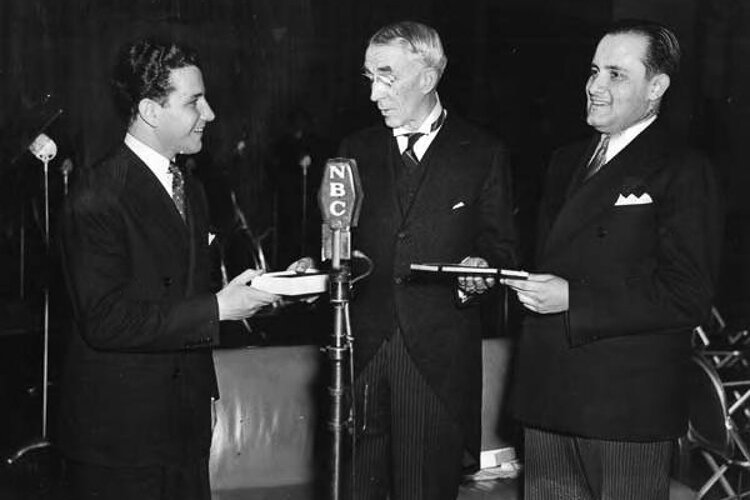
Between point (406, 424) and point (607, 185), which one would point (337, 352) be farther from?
point (607, 185)

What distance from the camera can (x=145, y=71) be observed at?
2.24 meters

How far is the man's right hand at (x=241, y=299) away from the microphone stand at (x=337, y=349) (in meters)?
0.38

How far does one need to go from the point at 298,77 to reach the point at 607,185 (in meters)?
6.59

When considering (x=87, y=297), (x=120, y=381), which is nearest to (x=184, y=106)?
(x=87, y=297)

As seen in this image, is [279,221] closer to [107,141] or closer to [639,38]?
[107,141]

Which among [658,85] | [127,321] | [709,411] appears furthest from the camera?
[709,411]

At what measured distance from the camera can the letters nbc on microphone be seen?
1.72m

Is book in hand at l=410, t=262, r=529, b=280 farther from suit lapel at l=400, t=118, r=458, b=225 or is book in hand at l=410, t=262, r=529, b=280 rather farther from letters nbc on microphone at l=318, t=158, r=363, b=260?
suit lapel at l=400, t=118, r=458, b=225

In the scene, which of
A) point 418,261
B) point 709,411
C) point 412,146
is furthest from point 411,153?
point 709,411

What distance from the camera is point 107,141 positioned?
743 centimetres

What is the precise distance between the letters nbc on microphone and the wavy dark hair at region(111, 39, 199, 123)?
2.30 feet

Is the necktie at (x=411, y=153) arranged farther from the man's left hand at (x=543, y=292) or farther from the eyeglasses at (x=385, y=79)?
the man's left hand at (x=543, y=292)

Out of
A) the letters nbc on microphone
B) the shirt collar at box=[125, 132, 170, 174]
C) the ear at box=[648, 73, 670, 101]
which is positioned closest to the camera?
the letters nbc on microphone

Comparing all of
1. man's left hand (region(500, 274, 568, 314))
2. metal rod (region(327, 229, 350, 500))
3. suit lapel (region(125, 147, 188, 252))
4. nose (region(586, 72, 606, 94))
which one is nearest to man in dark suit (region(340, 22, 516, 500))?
man's left hand (region(500, 274, 568, 314))
